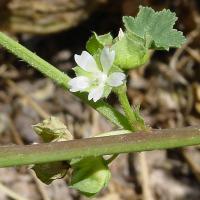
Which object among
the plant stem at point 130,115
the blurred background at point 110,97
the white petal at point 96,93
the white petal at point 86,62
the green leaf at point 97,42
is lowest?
the plant stem at point 130,115

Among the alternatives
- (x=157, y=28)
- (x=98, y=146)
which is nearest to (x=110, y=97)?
(x=157, y=28)

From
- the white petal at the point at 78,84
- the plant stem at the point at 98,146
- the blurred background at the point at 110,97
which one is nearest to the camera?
the plant stem at the point at 98,146

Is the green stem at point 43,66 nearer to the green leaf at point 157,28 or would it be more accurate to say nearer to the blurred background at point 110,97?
the green leaf at point 157,28

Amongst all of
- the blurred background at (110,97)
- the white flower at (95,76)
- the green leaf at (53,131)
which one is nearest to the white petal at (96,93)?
the white flower at (95,76)

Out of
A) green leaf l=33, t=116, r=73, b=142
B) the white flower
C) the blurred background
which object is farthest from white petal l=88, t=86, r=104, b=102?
the blurred background

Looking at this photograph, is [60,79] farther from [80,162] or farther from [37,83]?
[37,83]

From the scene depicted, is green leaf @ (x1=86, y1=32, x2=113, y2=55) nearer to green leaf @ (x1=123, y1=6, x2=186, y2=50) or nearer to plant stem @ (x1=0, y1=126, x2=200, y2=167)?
green leaf @ (x1=123, y1=6, x2=186, y2=50)
